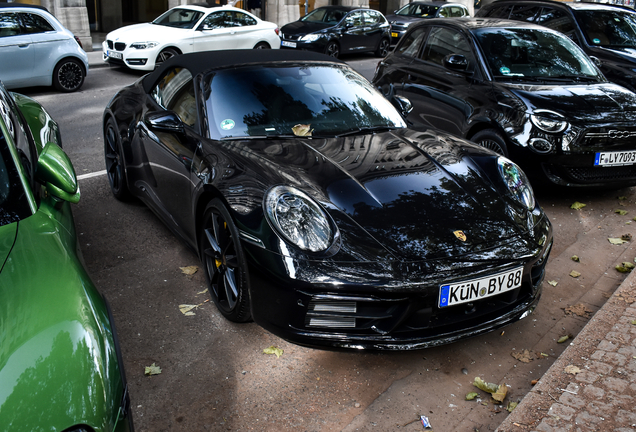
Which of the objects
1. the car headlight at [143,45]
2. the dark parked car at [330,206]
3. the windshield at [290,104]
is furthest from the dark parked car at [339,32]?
the windshield at [290,104]

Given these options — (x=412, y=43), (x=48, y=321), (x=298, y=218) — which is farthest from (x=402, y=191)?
(x=412, y=43)

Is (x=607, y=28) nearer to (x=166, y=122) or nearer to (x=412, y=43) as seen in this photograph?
(x=412, y=43)

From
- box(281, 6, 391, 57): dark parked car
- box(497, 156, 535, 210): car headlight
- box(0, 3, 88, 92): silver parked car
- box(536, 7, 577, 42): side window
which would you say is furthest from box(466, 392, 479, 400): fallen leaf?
box(281, 6, 391, 57): dark parked car

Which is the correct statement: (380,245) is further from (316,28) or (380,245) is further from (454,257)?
(316,28)

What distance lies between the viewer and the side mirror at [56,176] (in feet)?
8.92

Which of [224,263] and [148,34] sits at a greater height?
[224,263]

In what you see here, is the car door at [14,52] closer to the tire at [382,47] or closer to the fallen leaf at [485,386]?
the fallen leaf at [485,386]

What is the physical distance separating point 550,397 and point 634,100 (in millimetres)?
4307

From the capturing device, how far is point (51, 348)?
6.22 feet

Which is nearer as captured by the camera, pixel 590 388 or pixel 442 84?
pixel 590 388

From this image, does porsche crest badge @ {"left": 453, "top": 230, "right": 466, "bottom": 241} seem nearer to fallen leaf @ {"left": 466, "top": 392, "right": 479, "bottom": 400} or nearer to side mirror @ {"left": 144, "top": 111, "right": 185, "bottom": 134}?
fallen leaf @ {"left": 466, "top": 392, "right": 479, "bottom": 400}

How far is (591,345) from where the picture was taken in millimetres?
3500

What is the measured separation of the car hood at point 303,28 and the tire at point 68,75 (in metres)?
7.15

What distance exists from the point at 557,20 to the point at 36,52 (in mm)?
8752
